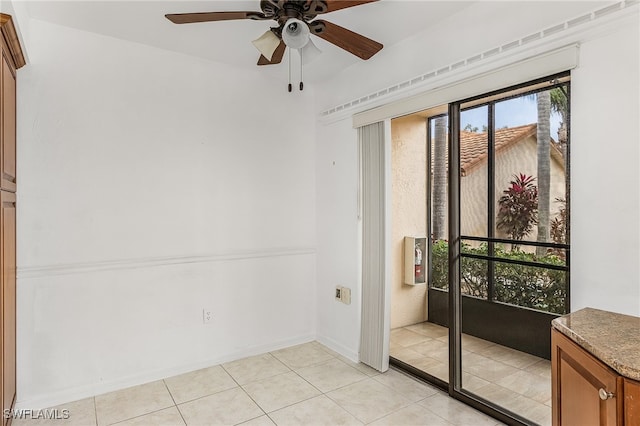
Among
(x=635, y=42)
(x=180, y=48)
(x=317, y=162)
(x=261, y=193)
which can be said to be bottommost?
(x=261, y=193)

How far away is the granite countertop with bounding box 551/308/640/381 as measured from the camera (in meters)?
1.03

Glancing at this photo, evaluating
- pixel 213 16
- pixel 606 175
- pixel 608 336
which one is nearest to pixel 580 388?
pixel 608 336

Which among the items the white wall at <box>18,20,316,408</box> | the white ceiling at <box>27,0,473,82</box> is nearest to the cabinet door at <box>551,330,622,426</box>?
the white ceiling at <box>27,0,473,82</box>

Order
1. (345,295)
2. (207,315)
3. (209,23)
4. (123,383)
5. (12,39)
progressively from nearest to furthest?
(12,39) → (209,23) → (123,383) → (207,315) → (345,295)

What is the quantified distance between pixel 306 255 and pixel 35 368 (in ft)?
7.13

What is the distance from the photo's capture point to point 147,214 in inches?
109

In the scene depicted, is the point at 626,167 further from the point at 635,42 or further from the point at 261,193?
the point at 261,193

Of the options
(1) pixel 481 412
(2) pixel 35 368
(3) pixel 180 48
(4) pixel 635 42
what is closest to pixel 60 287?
(2) pixel 35 368

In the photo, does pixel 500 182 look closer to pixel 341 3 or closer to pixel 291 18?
pixel 341 3

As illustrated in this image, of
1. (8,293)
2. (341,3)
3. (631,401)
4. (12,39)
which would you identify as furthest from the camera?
(8,293)

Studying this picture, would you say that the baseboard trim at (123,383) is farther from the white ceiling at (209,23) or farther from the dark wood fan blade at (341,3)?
the dark wood fan blade at (341,3)

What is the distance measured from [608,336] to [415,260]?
7.70ft

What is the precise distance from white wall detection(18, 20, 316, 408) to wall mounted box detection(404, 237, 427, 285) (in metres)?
1.00

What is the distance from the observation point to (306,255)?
3.61 m
